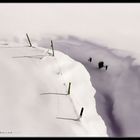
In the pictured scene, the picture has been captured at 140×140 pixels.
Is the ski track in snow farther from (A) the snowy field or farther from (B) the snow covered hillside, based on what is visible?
(B) the snow covered hillside

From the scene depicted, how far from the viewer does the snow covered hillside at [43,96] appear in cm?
→ 376

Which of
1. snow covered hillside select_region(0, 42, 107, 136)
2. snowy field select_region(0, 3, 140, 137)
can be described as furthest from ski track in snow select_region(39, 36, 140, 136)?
snow covered hillside select_region(0, 42, 107, 136)

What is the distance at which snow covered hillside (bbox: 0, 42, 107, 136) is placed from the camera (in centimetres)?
376

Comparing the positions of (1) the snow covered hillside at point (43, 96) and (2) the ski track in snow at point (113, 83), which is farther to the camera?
(2) the ski track in snow at point (113, 83)

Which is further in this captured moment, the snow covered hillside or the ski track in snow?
the ski track in snow

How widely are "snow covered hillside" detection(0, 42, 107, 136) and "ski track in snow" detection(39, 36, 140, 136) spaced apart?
12.1 inches

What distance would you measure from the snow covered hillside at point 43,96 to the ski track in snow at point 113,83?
0.31m

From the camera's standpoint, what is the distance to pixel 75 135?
3.62 metres

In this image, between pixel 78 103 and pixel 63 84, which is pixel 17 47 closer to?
pixel 63 84

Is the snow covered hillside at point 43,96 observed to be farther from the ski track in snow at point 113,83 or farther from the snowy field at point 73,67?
the ski track in snow at point 113,83

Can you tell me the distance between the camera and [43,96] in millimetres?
4223

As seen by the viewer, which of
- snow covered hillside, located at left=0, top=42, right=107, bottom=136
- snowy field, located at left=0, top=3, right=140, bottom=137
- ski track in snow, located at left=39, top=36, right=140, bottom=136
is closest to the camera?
snow covered hillside, located at left=0, top=42, right=107, bottom=136

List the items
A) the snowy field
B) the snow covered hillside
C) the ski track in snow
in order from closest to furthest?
the snow covered hillside → the snowy field → the ski track in snow

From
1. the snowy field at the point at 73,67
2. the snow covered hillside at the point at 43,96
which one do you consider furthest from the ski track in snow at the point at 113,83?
the snow covered hillside at the point at 43,96
